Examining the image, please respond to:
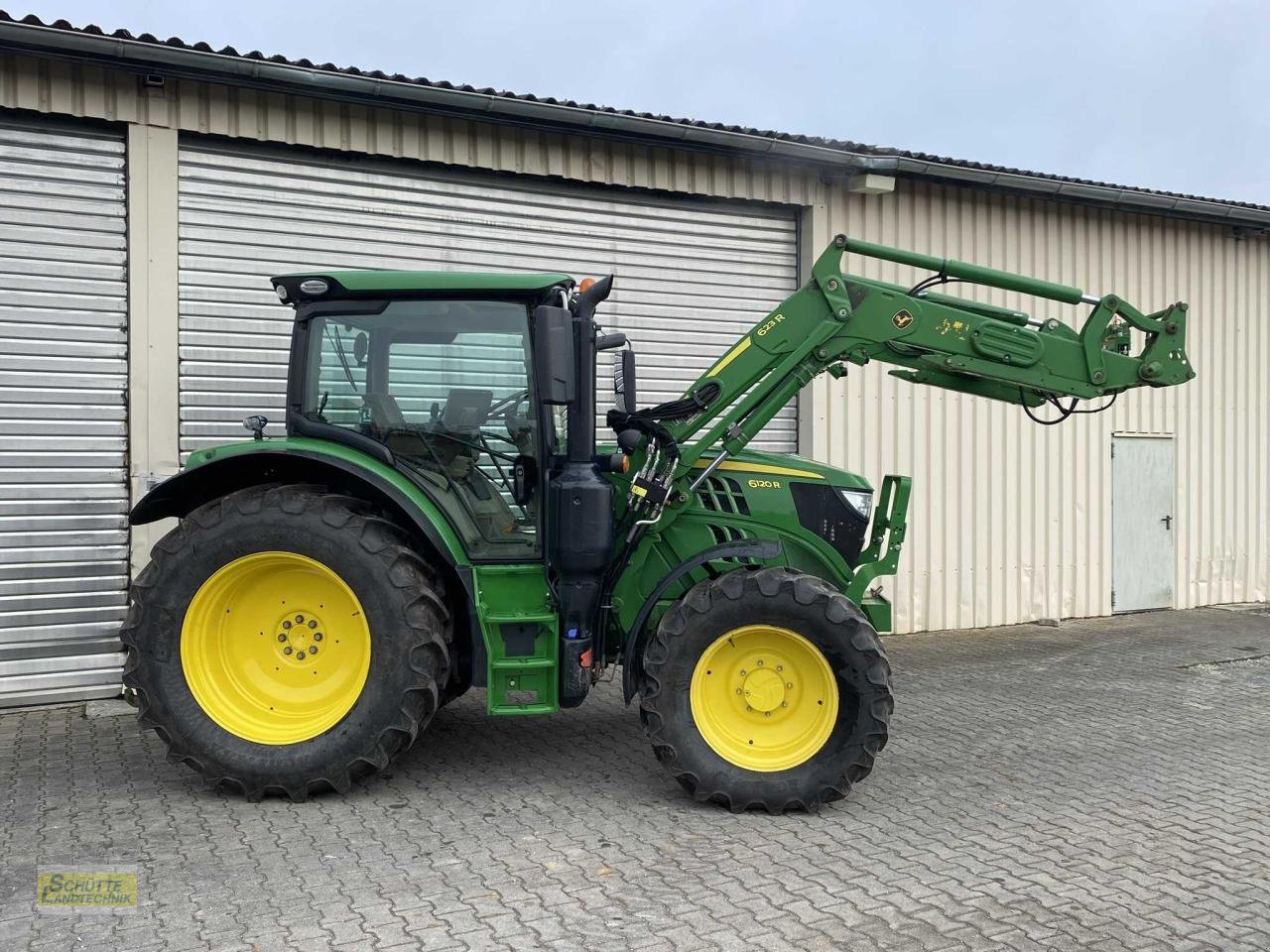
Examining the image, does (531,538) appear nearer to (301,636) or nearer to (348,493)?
(348,493)

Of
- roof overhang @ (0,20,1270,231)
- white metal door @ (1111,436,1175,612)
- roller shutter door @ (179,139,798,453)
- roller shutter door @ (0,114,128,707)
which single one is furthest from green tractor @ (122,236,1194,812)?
white metal door @ (1111,436,1175,612)

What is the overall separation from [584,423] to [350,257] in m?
3.71

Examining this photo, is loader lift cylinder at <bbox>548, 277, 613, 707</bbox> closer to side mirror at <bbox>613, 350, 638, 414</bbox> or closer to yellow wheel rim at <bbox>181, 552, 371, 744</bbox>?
side mirror at <bbox>613, 350, 638, 414</bbox>

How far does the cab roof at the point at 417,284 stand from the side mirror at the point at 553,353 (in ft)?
1.42

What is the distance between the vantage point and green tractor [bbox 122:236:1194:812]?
5.04 metres

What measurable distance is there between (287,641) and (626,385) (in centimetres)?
215

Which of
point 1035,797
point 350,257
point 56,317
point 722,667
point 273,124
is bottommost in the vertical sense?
point 1035,797

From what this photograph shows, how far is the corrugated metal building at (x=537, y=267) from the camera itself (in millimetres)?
7145

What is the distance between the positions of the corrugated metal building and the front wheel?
4.16 metres

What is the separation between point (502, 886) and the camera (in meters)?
4.14

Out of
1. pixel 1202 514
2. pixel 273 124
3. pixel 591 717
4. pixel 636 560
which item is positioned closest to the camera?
pixel 636 560

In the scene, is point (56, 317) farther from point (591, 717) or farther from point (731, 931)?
point (731, 931)

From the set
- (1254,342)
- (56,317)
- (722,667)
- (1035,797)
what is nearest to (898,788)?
(1035,797)

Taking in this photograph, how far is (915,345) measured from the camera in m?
5.56
